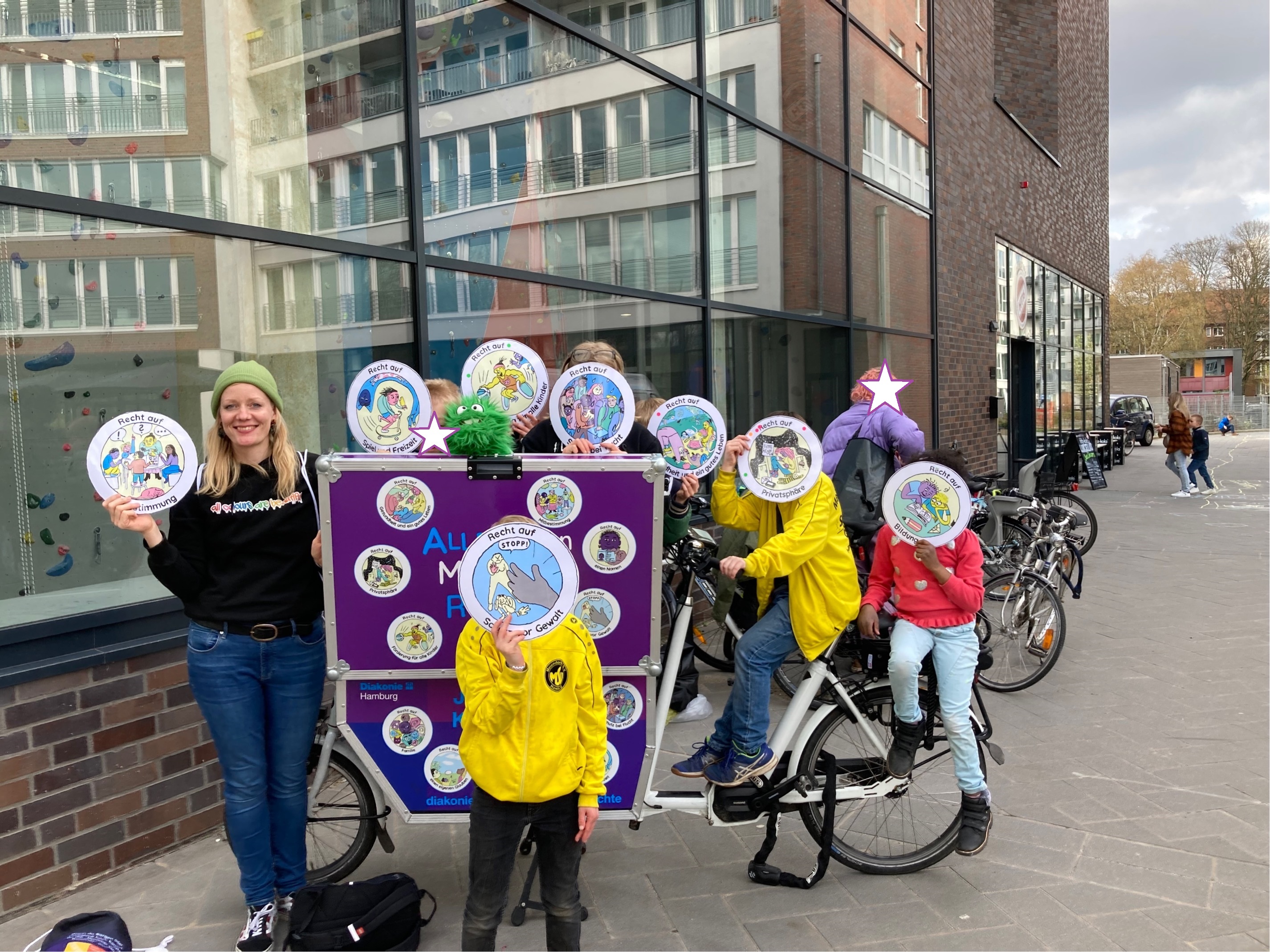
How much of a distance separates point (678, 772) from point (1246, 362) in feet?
227

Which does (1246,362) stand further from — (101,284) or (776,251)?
(101,284)

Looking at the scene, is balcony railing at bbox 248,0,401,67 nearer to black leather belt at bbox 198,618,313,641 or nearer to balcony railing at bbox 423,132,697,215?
balcony railing at bbox 423,132,697,215

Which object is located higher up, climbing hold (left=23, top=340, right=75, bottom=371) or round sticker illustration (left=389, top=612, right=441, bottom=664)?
climbing hold (left=23, top=340, right=75, bottom=371)

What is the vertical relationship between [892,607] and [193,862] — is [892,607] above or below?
above

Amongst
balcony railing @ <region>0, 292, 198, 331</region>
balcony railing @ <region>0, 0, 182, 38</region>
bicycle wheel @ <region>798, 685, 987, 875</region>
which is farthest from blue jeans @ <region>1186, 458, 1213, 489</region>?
balcony railing @ <region>0, 0, 182, 38</region>

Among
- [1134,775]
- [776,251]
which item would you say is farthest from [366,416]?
[776,251]

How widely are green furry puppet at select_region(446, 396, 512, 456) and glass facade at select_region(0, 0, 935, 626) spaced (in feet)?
6.40

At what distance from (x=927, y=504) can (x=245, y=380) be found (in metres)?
2.42

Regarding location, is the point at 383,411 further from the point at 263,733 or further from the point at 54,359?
the point at 54,359

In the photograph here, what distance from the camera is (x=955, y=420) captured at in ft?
42.9

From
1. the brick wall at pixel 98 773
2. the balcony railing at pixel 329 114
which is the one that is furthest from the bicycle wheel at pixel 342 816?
the balcony railing at pixel 329 114

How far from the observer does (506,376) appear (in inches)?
151

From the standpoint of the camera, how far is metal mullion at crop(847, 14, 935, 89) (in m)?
10.6

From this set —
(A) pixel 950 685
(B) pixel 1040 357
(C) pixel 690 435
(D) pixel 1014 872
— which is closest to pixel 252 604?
(C) pixel 690 435
